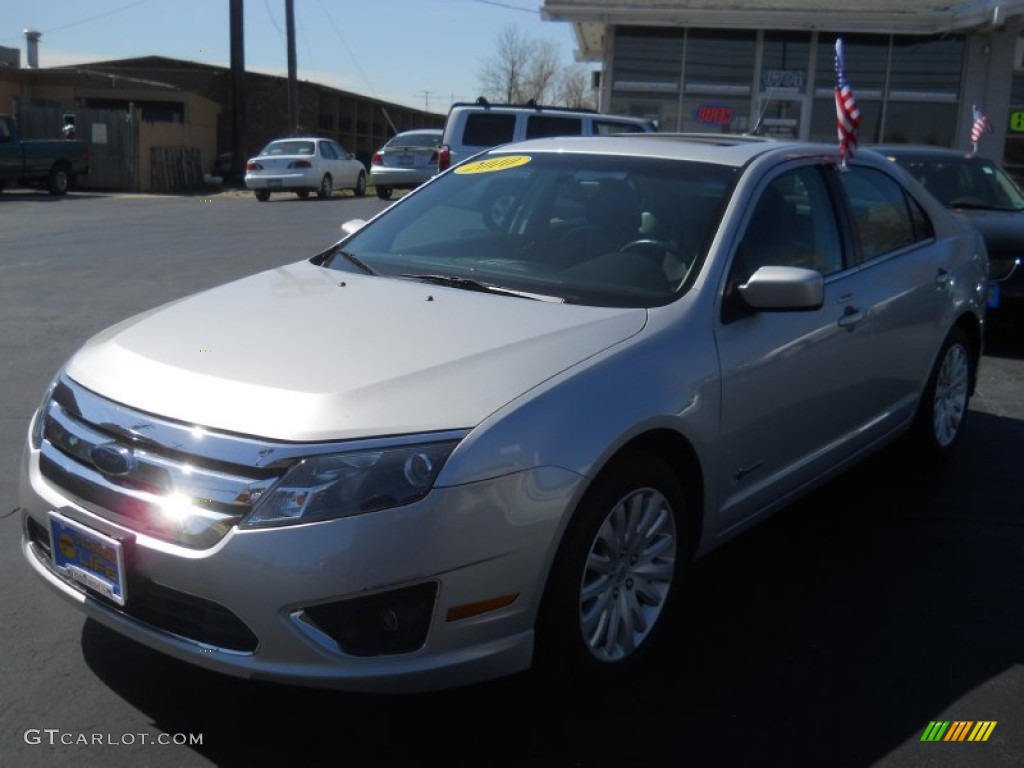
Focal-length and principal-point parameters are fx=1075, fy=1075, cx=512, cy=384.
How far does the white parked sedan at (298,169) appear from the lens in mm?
26328

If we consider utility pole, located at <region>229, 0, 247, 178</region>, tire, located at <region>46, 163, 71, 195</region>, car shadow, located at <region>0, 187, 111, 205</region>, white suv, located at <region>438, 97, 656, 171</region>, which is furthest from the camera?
utility pole, located at <region>229, 0, 247, 178</region>

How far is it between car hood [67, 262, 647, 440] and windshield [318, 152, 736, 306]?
0.24 m

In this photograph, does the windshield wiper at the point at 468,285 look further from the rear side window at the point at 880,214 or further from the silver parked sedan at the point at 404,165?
the silver parked sedan at the point at 404,165

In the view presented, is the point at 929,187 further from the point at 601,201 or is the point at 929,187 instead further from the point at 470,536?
the point at 470,536

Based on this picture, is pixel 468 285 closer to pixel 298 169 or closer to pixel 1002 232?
pixel 1002 232

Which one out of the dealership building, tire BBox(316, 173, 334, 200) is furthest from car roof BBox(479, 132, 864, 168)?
tire BBox(316, 173, 334, 200)

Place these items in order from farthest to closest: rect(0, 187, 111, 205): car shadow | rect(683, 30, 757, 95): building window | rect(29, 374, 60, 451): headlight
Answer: rect(0, 187, 111, 205): car shadow < rect(683, 30, 757, 95): building window < rect(29, 374, 60, 451): headlight

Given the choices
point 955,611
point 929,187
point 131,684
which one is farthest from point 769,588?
point 929,187

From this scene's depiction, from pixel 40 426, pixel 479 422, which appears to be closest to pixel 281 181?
pixel 40 426

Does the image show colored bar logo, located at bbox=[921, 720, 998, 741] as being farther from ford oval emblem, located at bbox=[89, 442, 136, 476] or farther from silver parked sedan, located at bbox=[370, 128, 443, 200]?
silver parked sedan, located at bbox=[370, 128, 443, 200]

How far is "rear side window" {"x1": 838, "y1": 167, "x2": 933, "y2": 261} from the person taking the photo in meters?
4.82

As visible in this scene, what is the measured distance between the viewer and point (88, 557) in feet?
9.83

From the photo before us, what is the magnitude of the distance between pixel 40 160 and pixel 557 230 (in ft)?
83.2

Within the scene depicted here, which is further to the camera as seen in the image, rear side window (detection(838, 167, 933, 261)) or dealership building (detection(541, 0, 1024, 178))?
dealership building (detection(541, 0, 1024, 178))
